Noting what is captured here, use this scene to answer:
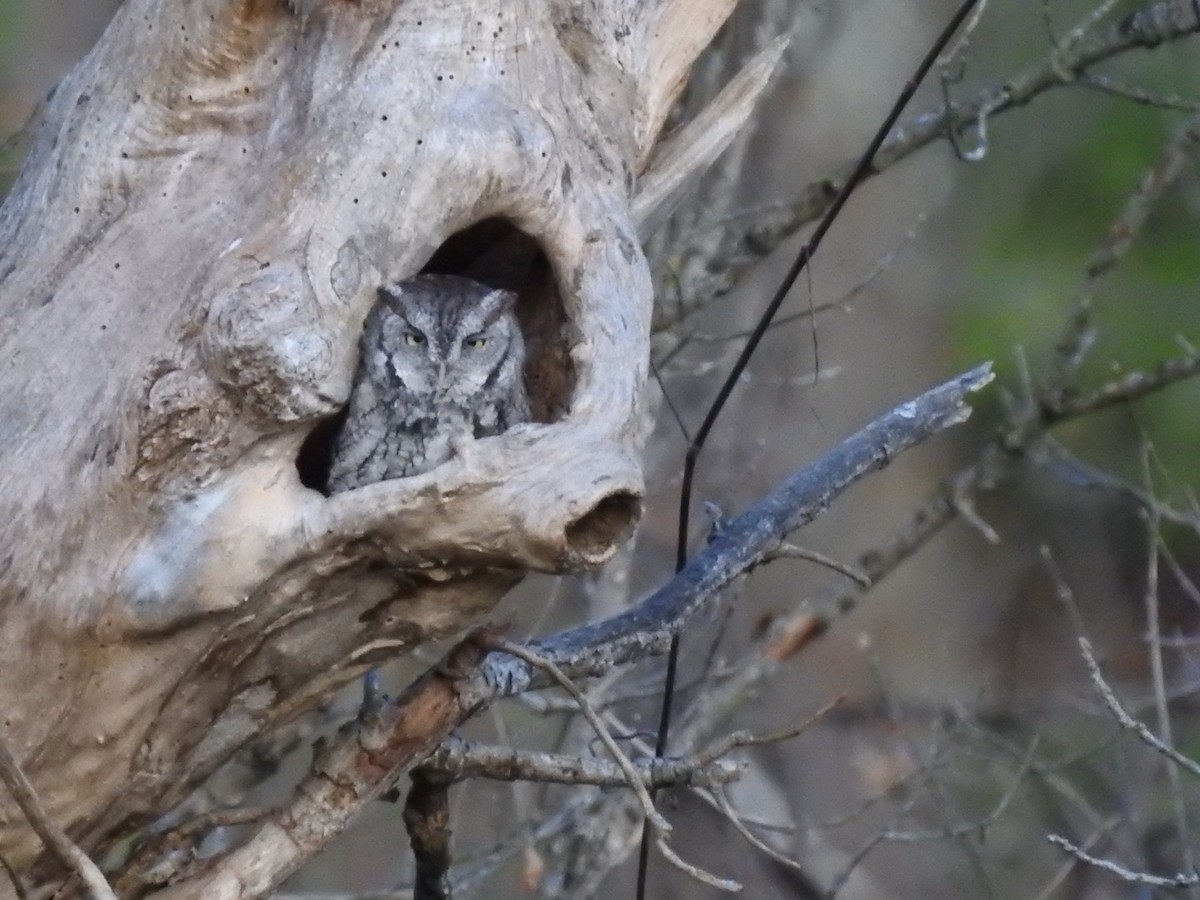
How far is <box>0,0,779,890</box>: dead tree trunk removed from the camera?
80.7 inches

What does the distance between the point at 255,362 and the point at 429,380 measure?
0.59m

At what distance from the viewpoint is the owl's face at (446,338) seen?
2.47 m

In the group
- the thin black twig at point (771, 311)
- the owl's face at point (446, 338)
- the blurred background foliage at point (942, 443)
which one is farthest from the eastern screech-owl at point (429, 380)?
the blurred background foliage at point (942, 443)

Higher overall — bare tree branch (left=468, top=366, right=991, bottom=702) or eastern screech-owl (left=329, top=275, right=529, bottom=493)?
eastern screech-owl (left=329, top=275, right=529, bottom=493)

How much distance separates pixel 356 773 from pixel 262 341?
63cm

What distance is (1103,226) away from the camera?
6121 millimetres

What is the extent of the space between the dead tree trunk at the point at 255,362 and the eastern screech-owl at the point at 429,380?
0.16m

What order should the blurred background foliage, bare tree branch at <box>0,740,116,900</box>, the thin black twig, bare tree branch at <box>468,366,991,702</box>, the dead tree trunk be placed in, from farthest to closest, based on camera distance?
the blurred background foliage, the thin black twig, bare tree branch at <box>468,366,991,702</box>, the dead tree trunk, bare tree branch at <box>0,740,116,900</box>

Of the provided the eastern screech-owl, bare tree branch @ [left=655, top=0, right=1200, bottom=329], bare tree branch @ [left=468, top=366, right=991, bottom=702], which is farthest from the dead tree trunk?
bare tree branch @ [left=655, top=0, right=1200, bottom=329]

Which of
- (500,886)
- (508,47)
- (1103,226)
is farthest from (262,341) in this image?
(1103,226)

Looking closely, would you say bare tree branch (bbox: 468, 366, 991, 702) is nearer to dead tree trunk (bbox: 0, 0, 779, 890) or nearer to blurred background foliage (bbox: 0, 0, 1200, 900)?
dead tree trunk (bbox: 0, 0, 779, 890)

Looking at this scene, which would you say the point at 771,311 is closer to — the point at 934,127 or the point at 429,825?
the point at 429,825

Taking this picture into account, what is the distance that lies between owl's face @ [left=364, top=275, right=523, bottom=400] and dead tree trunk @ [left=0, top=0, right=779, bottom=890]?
0.55ft

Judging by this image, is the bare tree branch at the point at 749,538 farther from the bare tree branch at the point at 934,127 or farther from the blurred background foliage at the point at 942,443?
the blurred background foliage at the point at 942,443
